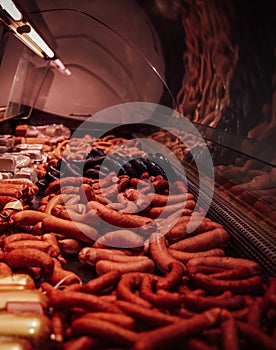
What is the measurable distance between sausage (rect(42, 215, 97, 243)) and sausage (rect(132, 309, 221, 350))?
116 centimetres

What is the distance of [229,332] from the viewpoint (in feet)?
4.71

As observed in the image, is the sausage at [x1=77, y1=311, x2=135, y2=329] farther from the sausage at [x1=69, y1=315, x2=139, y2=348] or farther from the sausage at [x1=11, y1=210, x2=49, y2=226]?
the sausage at [x1=11, y1=210, x2=49, y2=226]

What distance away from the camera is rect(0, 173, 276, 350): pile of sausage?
58.8 inches

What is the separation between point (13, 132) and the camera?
737 cm

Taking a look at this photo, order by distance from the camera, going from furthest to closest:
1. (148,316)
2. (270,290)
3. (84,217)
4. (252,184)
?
(252,184) < (84,217) < (270,290) < (148,316)

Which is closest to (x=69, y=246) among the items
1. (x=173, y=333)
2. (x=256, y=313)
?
(x=173, y=333)

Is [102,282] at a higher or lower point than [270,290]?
lower

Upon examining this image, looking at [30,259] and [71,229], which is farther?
[71,229]

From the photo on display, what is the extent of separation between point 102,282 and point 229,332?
0.78 meters

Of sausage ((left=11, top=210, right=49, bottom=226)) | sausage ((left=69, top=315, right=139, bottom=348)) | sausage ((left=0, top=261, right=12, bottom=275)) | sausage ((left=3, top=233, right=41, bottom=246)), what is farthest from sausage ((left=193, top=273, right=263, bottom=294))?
sausage ((left=11, top=210, right=49, bottom=226))

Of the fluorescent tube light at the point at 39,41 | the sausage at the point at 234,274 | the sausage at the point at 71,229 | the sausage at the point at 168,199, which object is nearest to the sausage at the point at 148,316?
the sausage at the point at 234,274

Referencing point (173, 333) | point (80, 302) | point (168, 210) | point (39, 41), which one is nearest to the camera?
point (173, 333)

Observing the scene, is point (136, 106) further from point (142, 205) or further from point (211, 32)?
point (142, 205)

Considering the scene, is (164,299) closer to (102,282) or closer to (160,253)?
(102,282)
